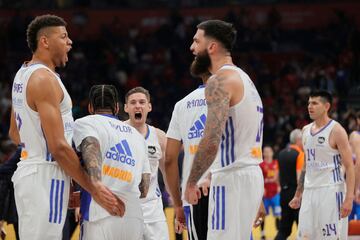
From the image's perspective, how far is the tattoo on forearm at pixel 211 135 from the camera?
575 cm

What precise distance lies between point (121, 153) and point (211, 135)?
684 millimetres

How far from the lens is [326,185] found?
31.2 feet

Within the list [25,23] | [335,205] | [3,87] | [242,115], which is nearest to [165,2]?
[25,23]

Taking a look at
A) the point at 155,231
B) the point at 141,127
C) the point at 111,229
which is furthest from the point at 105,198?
the point at 141,127

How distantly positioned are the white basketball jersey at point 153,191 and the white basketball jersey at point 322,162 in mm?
2047

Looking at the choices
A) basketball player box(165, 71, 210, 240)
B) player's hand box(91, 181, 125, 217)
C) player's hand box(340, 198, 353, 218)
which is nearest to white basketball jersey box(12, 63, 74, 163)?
player's hand box(91, 181, 125, 217)

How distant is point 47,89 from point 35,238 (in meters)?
1.10

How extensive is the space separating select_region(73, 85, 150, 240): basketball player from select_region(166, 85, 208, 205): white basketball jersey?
1600 mm

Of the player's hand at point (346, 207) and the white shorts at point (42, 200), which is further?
the player's hand at point (346, 207)

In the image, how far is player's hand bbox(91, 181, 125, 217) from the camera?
560 cm

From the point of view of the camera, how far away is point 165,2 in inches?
1120

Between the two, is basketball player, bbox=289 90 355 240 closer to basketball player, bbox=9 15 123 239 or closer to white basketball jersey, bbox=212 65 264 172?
white basketball jersey, bbox=212 65 264 172

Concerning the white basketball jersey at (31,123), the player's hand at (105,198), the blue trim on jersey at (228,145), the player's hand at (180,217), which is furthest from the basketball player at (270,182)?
the player's hand at (105,198)

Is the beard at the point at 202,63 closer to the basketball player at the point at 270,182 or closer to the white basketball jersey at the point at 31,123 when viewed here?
the white basketball jersey at the point at 31,123
